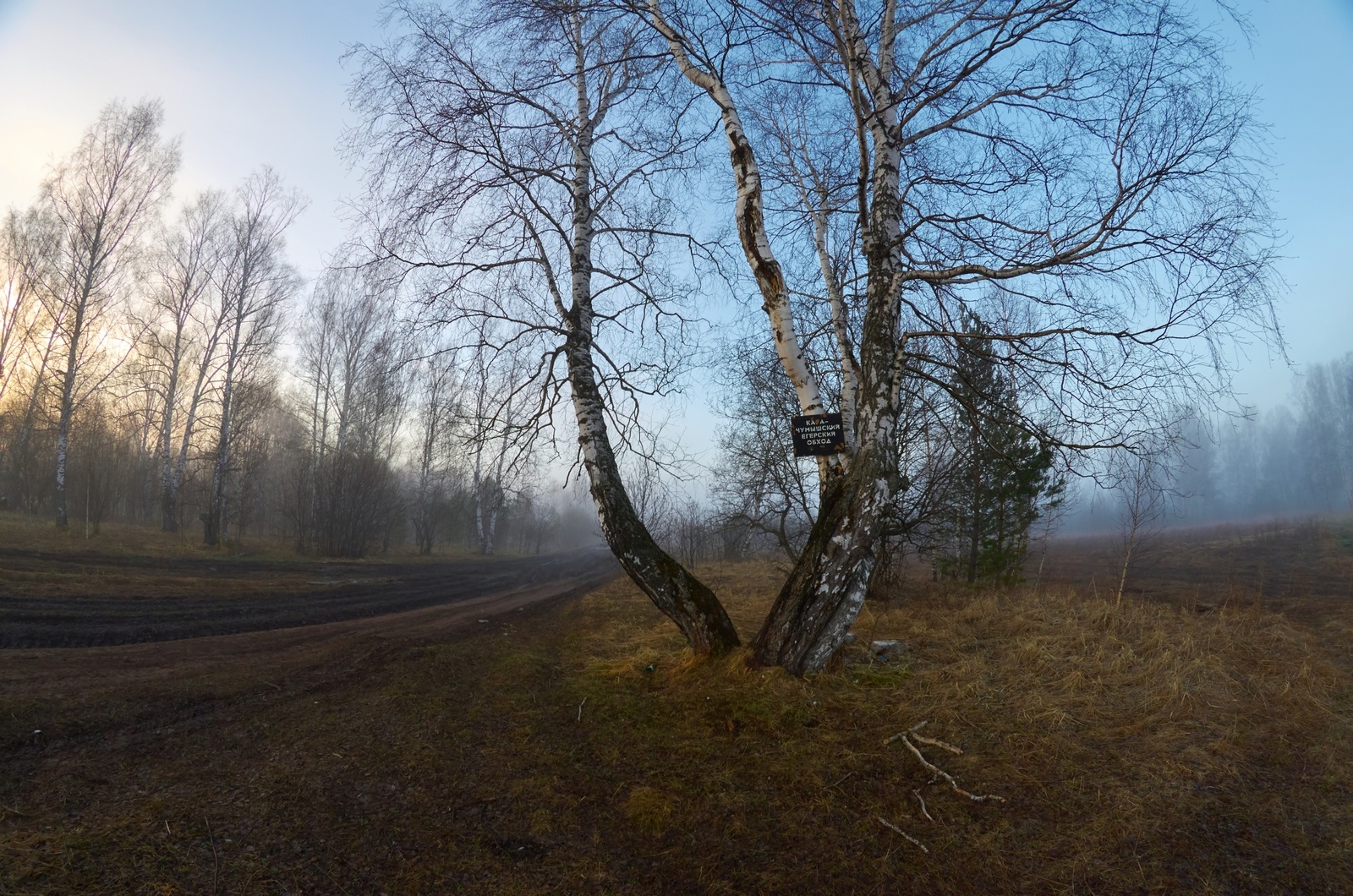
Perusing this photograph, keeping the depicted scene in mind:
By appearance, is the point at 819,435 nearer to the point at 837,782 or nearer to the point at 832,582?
the point at 832,582

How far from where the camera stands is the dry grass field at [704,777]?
2643mm

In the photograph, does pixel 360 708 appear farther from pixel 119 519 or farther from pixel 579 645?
pixel 119 519

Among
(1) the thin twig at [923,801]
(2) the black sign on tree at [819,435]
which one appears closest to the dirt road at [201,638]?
(2) the black sign on tree at [819,435]

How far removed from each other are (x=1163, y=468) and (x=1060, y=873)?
369cm

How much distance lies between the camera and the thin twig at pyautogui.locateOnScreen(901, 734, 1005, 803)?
3.16m

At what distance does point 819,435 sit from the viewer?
5176 mm

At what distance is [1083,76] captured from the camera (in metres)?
4.66

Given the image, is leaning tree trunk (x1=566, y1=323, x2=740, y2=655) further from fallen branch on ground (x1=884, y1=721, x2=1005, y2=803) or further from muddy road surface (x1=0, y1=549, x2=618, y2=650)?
muddy road surface (x1=0, y1=549, x2=618, y2=650)

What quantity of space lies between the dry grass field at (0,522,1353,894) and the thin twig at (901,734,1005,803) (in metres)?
0.04

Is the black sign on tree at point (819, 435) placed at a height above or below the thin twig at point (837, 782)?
above

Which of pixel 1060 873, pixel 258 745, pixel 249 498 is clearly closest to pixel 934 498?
pixel 1060 873

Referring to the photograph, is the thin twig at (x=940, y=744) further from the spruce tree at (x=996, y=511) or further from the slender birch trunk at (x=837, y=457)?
the spruce tree at (x=996, y=511)

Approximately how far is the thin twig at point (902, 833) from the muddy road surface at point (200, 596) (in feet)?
25.0

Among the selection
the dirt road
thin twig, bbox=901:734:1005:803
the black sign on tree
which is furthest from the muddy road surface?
thin twig, bbox=901:734:1005:803
